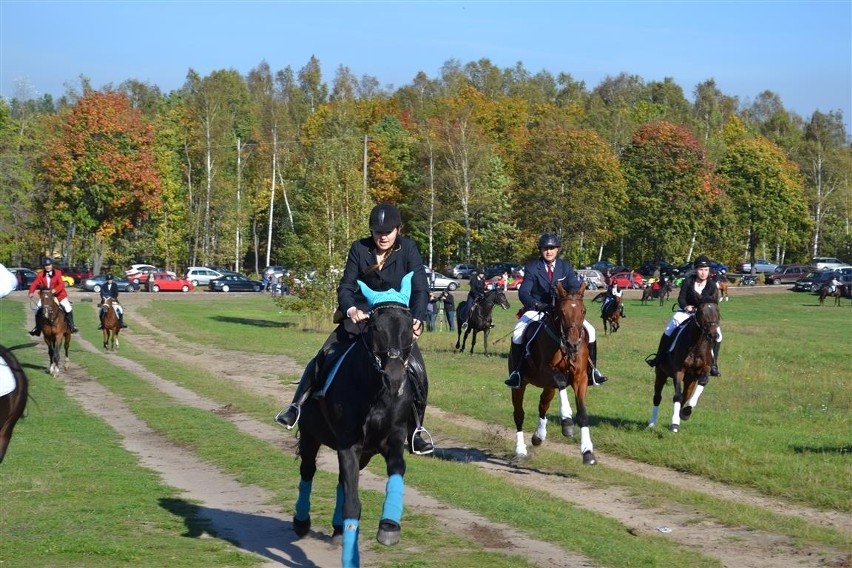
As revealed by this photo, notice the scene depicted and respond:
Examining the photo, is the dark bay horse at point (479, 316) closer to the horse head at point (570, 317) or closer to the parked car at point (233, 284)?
the horse head at point (570, 317)

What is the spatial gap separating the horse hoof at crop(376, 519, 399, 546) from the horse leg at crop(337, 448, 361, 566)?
0.19 meters

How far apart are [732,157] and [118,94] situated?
57077 millimetres

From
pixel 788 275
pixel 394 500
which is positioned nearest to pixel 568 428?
pixel 394 500

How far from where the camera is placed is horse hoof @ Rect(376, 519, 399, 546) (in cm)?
831

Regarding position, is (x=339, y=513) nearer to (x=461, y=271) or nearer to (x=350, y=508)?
(x=350, y=508)

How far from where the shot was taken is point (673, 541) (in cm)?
1040

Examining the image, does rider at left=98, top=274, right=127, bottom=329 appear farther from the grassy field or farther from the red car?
the red car

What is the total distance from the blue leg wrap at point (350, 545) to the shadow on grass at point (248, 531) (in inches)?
33.8

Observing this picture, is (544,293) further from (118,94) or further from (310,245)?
(118,94)

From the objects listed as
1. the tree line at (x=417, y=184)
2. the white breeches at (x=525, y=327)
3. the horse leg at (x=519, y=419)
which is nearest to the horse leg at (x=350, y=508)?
the white breeches at (x=525, y=327)

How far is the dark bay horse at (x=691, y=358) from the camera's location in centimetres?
1727

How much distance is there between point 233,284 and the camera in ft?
282

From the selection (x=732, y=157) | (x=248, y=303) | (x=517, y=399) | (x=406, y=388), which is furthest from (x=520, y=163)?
(x=406, y=388)

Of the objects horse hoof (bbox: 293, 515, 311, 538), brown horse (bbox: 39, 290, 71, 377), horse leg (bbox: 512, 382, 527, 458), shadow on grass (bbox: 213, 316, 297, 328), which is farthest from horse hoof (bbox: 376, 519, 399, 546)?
shadow on grass (bbox: 213, 316, 297, 328)
